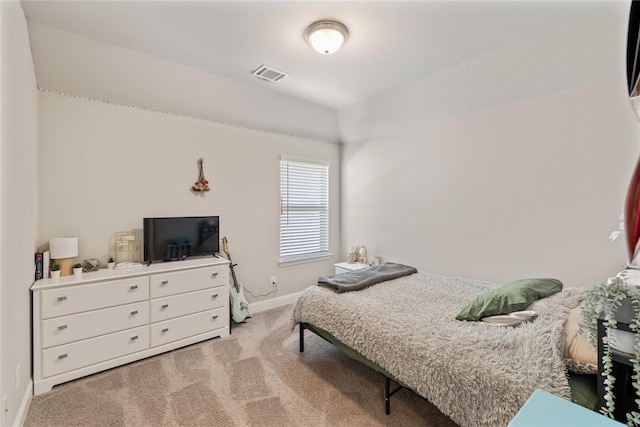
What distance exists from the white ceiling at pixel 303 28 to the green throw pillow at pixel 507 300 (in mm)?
1991

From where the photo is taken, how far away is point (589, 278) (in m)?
2.37

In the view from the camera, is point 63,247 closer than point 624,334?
No

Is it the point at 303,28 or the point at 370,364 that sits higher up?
the point at 303,28

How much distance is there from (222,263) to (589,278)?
3.35m

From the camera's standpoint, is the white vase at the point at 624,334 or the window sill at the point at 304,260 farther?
the window sill at the point at 304,260

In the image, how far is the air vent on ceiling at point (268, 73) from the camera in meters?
2.94

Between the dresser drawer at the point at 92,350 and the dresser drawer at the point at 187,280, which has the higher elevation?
the dresser drawer at the point at 187,280

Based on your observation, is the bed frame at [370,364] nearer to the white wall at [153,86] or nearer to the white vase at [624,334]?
the white vase at [624,334]

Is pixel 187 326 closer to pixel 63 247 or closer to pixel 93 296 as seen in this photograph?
pixel 93 296

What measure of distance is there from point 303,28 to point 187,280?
2490 millimetres

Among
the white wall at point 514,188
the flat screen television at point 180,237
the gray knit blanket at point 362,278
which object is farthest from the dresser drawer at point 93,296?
the white wall at point 514,188

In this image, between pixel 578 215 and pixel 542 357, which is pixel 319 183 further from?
pixel 542 357

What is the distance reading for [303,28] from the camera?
2271 mm

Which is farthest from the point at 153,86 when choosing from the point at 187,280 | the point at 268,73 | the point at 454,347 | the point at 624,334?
the point at 624,334
